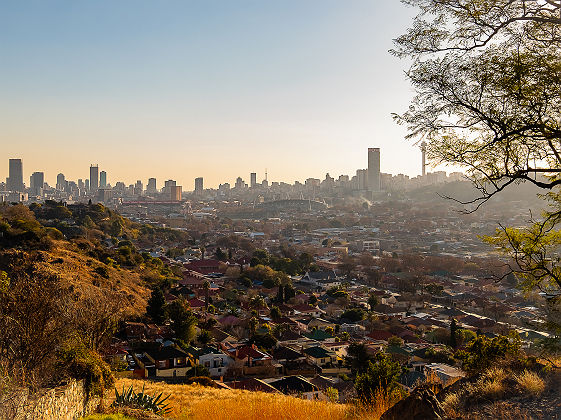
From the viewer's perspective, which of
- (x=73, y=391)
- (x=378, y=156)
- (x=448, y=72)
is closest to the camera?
(x=448, y=72)

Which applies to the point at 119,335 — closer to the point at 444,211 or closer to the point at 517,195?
the point at 444,211

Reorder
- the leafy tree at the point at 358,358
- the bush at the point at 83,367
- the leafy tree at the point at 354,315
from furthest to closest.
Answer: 1. the leafy tree at the point at 354,315
2. the leafy tree at the point at 358,358
3. the bush at the point at 83,367

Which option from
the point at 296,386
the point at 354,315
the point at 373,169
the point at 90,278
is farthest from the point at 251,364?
the point at 373,169

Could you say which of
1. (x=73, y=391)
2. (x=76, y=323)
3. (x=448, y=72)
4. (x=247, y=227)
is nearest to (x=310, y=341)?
(x=76, y=323)

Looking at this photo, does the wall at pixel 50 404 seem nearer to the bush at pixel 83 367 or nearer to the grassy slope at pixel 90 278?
the bush at pixel 83 367

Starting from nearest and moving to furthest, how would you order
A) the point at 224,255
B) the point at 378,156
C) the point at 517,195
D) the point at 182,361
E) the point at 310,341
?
the point at 182,361 < the point at 310,341 < the point at 224,255 < the point at 517,195 < the point at 378,156

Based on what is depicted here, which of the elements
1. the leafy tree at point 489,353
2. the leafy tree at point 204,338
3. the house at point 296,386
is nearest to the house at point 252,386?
the house at point 296,386

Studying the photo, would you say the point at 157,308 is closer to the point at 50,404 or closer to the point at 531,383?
the point at 50,404

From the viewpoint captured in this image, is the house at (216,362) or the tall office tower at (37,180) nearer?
the house at (216,362)
